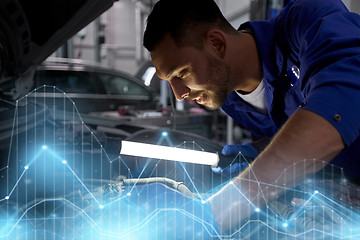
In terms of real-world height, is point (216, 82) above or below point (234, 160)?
above

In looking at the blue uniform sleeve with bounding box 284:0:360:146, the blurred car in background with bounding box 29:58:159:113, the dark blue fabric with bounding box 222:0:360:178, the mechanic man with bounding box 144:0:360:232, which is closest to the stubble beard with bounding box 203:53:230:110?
the mechanic man with bounding box 144:0:360:232

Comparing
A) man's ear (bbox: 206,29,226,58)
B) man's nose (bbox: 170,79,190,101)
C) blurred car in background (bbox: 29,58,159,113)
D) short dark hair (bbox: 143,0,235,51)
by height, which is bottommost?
blurred car in background (bbox: 29,58,159,113)

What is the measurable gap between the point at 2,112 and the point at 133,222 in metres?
0.58

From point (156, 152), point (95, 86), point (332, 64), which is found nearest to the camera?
point (332, 64)

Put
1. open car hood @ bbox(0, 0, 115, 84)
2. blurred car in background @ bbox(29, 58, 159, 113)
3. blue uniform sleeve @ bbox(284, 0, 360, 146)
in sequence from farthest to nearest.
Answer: blurred car in background @ bbox(29, 58, 159, 113) < open car hood @ bbox(0, 0, 115, 84) < blue uniform sleeve @ bbox(284, 0, 360, 146)

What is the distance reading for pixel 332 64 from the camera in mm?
643

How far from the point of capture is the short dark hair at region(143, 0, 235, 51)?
87cm

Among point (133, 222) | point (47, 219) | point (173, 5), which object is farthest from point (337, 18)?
point (47, 219)

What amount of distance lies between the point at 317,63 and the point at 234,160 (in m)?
0.48

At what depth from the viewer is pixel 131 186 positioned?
2.56ft

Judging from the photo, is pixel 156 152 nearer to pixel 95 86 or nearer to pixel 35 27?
pixel 35 27

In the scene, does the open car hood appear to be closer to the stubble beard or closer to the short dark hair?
the short dark hair
